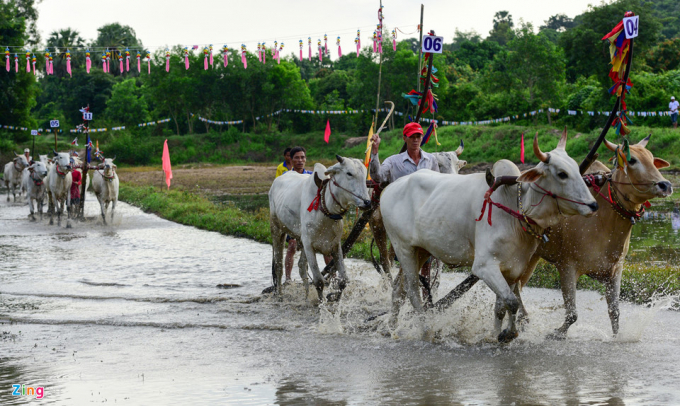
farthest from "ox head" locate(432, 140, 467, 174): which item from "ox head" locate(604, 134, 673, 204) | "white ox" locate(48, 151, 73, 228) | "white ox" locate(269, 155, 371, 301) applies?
"white ox" locate(48, 151, 73, 228)

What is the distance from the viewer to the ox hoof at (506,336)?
19.0 ft

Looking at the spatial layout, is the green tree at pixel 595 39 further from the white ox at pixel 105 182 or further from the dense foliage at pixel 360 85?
Result: the white ox at pixel 105 182

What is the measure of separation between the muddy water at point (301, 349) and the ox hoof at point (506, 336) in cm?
18

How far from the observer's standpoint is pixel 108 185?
60.7 feet

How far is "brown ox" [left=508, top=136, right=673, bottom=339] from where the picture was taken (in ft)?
20.0

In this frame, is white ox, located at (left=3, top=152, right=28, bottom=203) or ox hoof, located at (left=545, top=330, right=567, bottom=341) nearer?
ox hoof, located at (left=545, top=330, right=567, bottom=341)

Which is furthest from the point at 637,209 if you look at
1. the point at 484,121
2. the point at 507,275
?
the point at 484,121

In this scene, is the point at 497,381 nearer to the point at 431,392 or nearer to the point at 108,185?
the point at 431,392

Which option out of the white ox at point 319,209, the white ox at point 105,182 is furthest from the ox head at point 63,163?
the white ox at point 319,209

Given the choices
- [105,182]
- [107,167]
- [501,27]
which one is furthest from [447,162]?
[501,27]

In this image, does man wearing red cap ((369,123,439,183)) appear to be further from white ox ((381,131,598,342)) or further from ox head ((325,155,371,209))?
white ox ((381,131,598,342))

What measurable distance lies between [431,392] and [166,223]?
1471 centimetres

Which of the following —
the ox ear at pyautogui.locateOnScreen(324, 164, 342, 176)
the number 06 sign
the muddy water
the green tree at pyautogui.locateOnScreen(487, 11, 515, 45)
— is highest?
the green tree at pyautogui.locateOnScreen(487, 11, 515, 45)

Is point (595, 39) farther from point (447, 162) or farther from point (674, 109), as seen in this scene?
point (447, 162)
